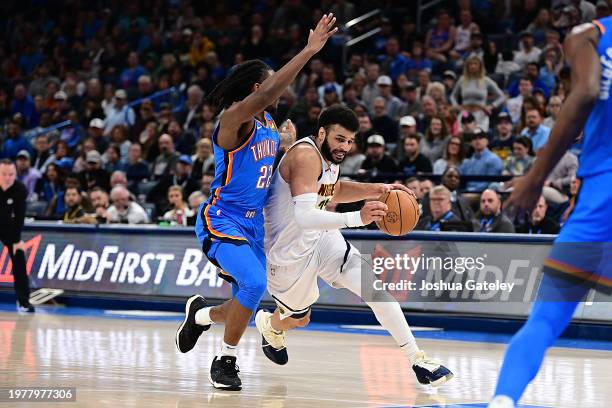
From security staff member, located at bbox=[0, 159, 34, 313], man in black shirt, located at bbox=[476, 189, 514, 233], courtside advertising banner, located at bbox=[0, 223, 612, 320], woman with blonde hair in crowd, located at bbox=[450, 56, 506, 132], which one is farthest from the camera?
woman with blonde hair in crowd, located at bbox=[450, 56, 506, 132]

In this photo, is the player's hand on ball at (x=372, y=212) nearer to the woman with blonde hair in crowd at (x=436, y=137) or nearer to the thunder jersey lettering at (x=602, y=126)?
the thunder jersey lettering at (x=602, y=126)

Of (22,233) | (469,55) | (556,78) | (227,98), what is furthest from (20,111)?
(227,98)

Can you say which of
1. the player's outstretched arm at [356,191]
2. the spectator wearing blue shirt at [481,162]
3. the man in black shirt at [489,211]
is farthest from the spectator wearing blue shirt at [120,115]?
the player's outstretched arm at [356,191]

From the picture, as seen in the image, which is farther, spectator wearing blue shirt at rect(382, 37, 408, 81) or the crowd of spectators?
spectator wearing blue shirt at rect(382, 37, 408, 81)

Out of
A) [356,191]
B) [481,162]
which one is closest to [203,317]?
[356,191]

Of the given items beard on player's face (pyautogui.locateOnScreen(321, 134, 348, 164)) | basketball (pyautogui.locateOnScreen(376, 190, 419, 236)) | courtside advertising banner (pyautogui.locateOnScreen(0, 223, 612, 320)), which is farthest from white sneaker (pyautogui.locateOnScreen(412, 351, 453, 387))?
courtside advertising banner (pyautogui.locateOnScreen(0, 223, 612, 320))

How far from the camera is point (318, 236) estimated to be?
27.3ft

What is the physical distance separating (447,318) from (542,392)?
16.2 ft

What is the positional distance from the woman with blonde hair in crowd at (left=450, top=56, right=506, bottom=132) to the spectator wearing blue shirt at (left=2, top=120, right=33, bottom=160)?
30.2 ft

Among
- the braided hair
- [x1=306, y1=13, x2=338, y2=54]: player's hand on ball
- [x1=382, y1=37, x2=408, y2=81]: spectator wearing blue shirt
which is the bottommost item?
[x1=382, y1=37, x2=408, y2=81]: spectator wearing blue shirt

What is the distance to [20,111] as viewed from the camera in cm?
2453

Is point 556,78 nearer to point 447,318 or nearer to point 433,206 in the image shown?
point 433,206

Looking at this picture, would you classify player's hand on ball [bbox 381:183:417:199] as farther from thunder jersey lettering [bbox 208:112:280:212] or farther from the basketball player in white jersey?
thunder jersey lettering [bbox 208:112:280:212]

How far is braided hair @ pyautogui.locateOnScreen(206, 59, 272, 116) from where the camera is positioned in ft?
25.9
